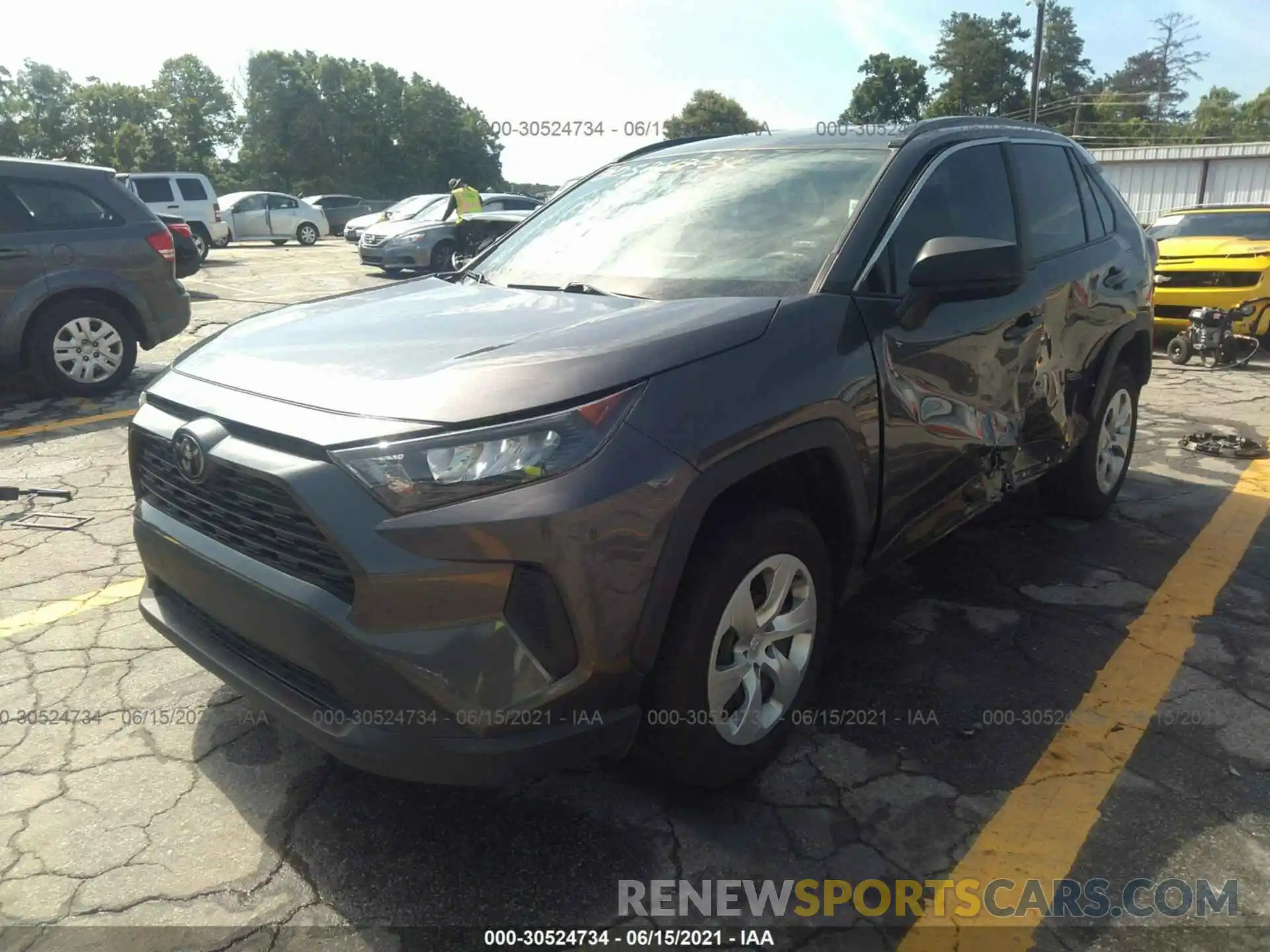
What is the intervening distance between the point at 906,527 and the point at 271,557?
1890mm

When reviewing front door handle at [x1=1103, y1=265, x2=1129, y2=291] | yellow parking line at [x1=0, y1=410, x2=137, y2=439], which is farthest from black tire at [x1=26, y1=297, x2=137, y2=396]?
front door handle at [x1=1103, y1=265, x2=1129, y2=291]

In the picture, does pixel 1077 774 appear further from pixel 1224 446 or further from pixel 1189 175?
pixel 1189 175

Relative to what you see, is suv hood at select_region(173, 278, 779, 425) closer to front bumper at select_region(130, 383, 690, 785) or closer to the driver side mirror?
front bumper at select_region(130, 383, 690, 785)

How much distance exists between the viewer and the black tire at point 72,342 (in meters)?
6.75

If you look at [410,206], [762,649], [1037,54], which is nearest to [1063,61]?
[1037,54]

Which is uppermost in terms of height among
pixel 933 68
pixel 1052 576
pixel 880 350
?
pixel 933 68

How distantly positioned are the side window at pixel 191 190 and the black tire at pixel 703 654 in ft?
74.6

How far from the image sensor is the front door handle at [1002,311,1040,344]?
3.28 m

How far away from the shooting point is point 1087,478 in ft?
14.0

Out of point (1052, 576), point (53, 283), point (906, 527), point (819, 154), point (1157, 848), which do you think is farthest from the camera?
point (53, 283)

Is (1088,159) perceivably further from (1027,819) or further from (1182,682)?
(1027,819)

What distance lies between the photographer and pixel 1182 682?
3.05m

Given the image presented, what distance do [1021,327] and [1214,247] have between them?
7296mm

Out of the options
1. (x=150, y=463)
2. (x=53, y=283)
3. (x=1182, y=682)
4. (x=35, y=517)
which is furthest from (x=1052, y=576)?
(x=53, y=283)
